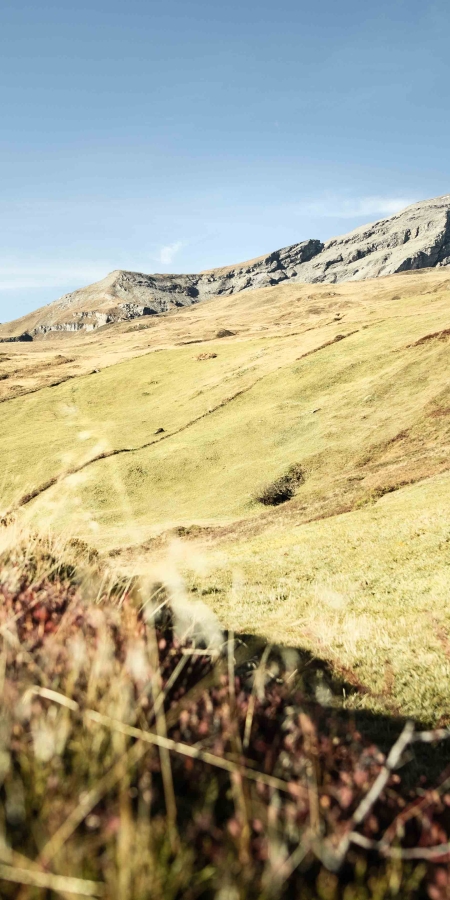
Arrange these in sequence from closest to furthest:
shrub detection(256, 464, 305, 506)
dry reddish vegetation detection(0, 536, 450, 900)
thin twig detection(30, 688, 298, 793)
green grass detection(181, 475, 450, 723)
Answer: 1. dry reddish vegetation detection(0, 536, 450, 900)
2. thin twig detection(30, 688, 298, 793)
3. green grass detection(181, 475, 450, 723)
4. shrub detection(256, 464, 305, 506)

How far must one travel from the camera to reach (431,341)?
150ft

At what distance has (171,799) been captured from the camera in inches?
106

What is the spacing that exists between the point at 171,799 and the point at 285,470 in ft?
99.5

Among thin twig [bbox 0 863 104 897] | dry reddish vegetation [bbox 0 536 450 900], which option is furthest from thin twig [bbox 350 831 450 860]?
thin twig [bbox 0 863 104 897]

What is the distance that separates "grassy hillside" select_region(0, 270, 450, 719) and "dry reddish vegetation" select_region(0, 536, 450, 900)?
12.7ft

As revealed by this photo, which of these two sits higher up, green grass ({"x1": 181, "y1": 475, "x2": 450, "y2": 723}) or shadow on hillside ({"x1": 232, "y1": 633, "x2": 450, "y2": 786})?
shadow on hillside ({"x1": 232, "y1": 633, "x2": 450, "y2": 786})

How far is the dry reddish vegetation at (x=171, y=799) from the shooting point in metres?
2.48

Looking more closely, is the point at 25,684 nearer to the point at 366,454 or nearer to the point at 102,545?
the point at 102,545

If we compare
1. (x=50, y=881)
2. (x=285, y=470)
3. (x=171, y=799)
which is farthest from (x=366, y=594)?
(x=285, y=470)

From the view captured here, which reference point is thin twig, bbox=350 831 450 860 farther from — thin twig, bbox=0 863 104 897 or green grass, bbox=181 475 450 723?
green grass, bbox=181 475 450 723

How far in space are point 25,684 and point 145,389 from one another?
61.4 meters

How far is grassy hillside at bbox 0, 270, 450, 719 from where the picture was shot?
1070 cm

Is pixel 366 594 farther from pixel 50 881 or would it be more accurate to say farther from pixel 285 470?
pixel 285 470

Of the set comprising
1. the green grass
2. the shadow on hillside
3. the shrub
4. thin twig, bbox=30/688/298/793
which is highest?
thin twig, bbox=30/688/298/793
